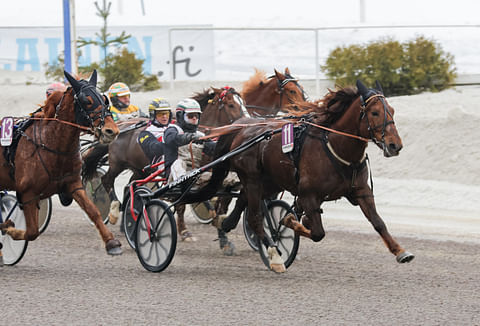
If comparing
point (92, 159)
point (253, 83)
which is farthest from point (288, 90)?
point (92, 159)

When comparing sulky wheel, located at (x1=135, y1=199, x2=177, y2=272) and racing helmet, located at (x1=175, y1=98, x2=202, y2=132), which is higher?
racing helmet, located at (x1=175, y1=98, x2=202, y2=132)

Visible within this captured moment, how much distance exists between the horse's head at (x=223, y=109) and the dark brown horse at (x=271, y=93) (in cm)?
82

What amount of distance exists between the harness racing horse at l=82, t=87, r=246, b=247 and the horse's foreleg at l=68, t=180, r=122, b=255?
8.19ft

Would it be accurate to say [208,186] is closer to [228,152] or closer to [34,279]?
[228,152]

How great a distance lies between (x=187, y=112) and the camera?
29.2 ft

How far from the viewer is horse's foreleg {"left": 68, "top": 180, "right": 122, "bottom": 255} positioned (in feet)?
25.4

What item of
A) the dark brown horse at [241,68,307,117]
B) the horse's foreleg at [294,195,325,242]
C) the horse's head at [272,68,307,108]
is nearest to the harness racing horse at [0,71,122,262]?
the horse's foreleg at [294,195,325,242]

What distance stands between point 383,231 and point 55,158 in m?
3.03

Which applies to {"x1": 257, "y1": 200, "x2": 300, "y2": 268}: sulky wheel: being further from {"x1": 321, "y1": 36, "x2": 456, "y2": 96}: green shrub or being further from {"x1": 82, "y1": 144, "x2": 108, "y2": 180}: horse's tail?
{"x1": 321, "y1": 36, "x2": 456, "y2": 96}: green shrub

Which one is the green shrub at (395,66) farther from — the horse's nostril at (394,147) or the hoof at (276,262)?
the horse's nostril at (394,147)

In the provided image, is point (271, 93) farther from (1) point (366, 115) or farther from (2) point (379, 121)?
(2) point (379, 121)

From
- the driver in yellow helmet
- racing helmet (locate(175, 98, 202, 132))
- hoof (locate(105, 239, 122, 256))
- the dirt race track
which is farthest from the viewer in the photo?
the driver in yellow helmet

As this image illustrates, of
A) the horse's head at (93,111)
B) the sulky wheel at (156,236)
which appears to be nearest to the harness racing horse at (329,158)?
the sulky wheel at (156,236)

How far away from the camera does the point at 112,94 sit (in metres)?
11.8
